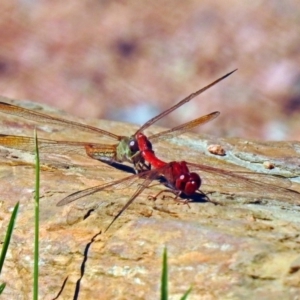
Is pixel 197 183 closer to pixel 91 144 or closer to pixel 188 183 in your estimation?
pixel 188 183

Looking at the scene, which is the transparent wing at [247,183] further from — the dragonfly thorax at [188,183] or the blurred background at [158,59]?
the blurred background at [158,59]

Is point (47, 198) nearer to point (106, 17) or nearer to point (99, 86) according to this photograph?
point (99, 86)

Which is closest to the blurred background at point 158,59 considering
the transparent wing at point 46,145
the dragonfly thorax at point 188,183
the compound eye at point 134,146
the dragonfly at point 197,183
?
the compound eye at point 134,146

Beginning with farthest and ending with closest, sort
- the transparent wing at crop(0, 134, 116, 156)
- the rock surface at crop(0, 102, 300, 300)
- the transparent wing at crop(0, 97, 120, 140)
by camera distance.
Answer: the transparent wing at crop(0, 97, 120, 140) → the transparent wing at crop(0, 134, 116, 156) → the rock surface at crop(0, 102, 300, 300)

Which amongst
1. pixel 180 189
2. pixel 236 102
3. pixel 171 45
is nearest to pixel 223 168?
pixel 180 189

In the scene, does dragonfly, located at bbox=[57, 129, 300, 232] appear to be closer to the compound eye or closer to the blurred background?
the compound eye

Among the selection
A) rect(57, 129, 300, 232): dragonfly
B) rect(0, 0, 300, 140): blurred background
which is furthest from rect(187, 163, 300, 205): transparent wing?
rect(0, 0, 300, 140): blurred background
